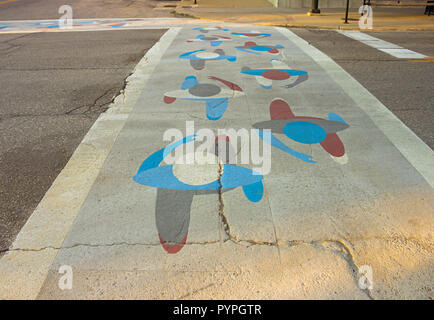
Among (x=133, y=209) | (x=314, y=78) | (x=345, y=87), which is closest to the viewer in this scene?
(x=133, y=209)

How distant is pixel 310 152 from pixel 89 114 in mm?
3430

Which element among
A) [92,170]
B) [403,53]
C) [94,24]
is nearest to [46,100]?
[92,170]

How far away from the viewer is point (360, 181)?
3.41m

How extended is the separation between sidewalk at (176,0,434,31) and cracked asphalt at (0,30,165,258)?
5173 mm

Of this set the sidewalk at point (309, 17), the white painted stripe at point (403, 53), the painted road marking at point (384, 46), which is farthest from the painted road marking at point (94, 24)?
the white painted stripe at point (403, 53)

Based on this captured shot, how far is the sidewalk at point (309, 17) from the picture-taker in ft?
40.2

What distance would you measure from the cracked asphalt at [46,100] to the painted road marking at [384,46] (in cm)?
641

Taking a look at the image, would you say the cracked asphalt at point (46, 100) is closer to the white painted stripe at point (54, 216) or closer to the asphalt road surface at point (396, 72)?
the white painted stripe at point (54, 216)

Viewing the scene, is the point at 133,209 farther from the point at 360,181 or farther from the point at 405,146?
the point at 405,146

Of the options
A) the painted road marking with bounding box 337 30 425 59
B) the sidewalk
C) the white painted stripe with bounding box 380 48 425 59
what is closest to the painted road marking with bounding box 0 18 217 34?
the sidewalk

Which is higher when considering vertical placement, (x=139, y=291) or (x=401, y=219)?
(x=401, y=219)

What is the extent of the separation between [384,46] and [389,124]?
226 inches

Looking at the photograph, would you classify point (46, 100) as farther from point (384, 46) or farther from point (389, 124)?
point (384, 46)
